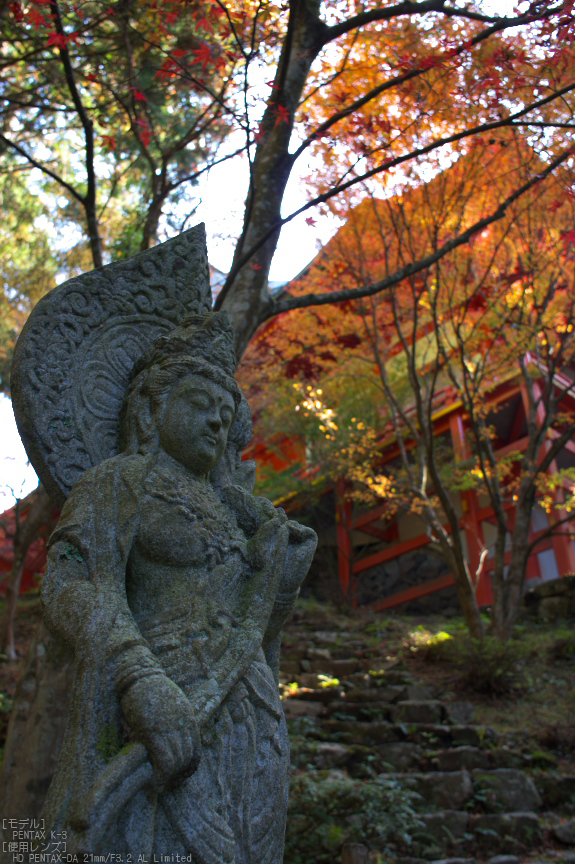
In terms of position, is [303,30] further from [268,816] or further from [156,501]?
[268,816]

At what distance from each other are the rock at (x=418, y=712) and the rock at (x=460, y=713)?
0.10m

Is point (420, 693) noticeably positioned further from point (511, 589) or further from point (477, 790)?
point (477, 790)

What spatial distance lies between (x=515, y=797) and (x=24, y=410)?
516 centimetres

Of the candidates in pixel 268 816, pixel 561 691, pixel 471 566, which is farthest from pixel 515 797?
pixel 471 566

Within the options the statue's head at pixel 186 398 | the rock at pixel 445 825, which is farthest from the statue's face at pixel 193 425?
the rock at pixel 445 825

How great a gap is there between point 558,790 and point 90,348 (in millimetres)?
5289

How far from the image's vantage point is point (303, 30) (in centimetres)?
509

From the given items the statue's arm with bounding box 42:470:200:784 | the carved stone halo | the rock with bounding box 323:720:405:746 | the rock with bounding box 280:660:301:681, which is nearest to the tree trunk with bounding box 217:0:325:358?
the carved stone halo

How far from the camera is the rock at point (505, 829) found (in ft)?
16.5

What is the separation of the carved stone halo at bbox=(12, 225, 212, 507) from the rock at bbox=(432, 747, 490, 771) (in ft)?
16.1

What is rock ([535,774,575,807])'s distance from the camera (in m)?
5.59

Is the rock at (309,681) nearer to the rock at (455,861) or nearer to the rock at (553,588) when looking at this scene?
the rock at (553,588)

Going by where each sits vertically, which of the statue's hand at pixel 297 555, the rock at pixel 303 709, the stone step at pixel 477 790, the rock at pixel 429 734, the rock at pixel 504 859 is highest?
the statue's hand at pixel 297 555

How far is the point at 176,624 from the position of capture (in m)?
2.35
